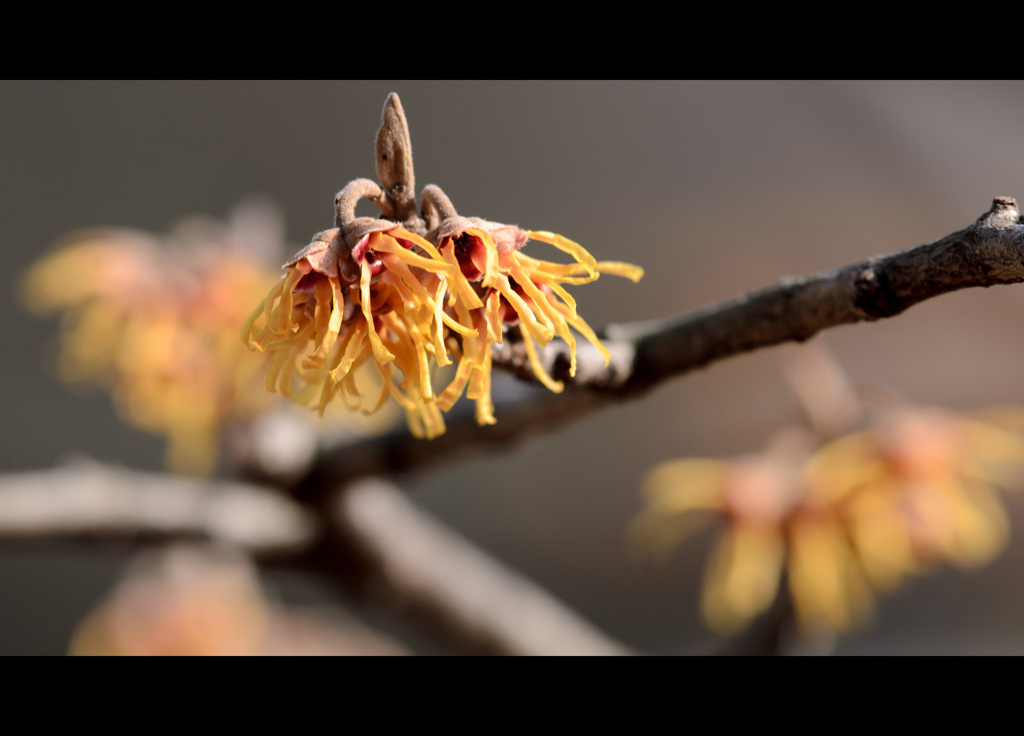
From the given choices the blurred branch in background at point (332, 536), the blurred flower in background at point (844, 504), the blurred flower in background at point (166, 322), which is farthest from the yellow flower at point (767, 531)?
the blurred flower in background at point (166, 322)

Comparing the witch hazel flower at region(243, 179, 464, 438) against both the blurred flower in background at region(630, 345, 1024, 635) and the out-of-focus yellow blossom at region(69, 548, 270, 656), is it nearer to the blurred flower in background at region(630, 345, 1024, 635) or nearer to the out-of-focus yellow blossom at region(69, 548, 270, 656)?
the blurred flower in background at region(630, 345, 1024, 635)

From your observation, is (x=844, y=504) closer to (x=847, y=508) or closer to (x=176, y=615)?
(x=847, y=508)

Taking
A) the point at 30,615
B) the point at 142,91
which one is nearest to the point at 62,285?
the point at 142,91

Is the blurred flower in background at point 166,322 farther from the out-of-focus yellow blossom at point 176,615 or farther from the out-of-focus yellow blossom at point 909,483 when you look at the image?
the out-of-focus yellow blossom at point 909,483

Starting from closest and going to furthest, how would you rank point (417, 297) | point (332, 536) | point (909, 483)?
1. point (417, 297)
2. point (909, 483)
3. point (332, 536)

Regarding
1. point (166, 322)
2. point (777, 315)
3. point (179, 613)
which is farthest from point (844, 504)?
point (179, 613)

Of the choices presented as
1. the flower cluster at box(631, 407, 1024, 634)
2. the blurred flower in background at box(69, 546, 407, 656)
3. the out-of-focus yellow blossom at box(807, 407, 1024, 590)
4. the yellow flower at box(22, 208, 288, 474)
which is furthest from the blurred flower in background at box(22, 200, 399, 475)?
the out-of-focus yellow blossom at box(807, 407, 1024, 590)

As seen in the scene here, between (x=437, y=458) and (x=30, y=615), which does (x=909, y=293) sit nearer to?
(x=437, y=458)
